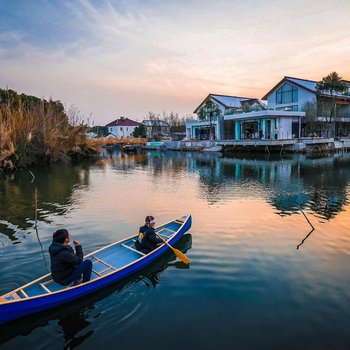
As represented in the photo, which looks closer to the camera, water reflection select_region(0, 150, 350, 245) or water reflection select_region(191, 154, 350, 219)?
water reflection select_region(0, 150, 350, 245)

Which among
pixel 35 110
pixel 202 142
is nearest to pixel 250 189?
pixel 35 110

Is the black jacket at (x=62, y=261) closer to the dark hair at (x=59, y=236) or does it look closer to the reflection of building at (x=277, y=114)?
the dark hair at (x=59, y=236)

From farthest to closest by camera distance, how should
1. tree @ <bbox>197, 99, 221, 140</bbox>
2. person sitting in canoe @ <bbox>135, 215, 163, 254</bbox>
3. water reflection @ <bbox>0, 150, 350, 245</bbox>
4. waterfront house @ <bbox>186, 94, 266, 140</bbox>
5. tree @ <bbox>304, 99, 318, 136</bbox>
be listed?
tree @ <bbox>197, 99, 221, 140</bbox>, waterfront house @ <bbox>186, 94, 266, 140</bbox>, tree @ <bbox>304, 99, 318, 136</bbox>, water reflection @ <bbox>0, 150, 350, 245</bbox>, person sitting in canoe @ <bbox>135, 215, 163, 254</bbox>

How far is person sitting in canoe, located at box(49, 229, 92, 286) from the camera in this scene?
219 inches

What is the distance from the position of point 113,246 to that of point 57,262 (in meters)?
2.40

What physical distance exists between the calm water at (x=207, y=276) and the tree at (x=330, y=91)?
122ft

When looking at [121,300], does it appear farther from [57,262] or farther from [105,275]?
[57,262]

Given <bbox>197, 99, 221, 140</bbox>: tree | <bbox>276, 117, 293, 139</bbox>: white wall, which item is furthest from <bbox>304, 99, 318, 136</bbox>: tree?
<bbox>197, 99, 221, 140</bbox>: tree

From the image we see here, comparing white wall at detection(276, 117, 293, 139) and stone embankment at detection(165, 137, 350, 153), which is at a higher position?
white wall at detection(276, 117, 293, 139)

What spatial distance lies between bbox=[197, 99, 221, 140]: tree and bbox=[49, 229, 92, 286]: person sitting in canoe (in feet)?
164

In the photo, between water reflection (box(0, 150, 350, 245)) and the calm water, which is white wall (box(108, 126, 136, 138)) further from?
the calm water

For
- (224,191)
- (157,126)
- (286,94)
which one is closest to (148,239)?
(224,191)

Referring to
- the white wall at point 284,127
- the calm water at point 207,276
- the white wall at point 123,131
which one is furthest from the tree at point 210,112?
the white wall at point 123,131

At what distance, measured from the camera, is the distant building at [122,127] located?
94.3m
